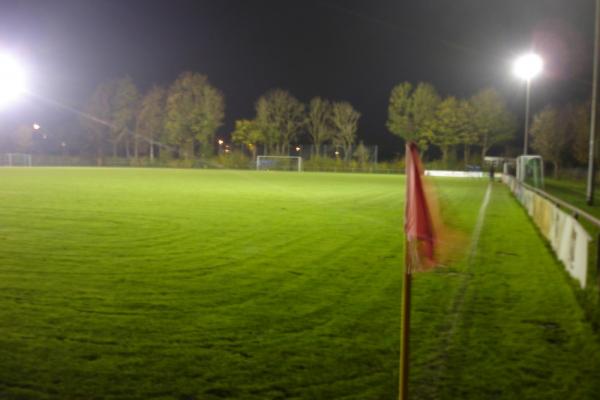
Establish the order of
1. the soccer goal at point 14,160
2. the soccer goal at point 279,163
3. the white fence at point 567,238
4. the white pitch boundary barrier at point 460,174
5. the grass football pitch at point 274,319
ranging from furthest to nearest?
1. the soccer goal at point 279,163
2. the soccer goal at point 14,160
3. the white pitch boundary barrier at point 460,174
4. the white fence at point 567,238
5. the grass football pitch at point 274,319

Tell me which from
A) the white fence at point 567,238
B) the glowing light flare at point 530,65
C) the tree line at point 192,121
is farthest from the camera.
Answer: the tree line at point 192,121

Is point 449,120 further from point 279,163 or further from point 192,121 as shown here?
point 192,121

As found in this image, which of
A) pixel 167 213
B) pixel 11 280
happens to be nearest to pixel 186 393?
pixel 11 280

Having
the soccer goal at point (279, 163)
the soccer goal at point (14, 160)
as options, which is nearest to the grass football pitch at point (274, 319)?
the soccer goal at point (279, 163)

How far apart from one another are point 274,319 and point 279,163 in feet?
217

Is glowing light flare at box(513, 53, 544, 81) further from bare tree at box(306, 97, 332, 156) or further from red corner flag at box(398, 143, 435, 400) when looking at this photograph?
bare tree at box(306, 97, 332, 156)

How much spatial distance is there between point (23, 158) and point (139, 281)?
71.5 m

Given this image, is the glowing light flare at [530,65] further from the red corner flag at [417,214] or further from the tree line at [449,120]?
the tree line at [449,120]

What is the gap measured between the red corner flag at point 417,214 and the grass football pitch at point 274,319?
14.8 inches

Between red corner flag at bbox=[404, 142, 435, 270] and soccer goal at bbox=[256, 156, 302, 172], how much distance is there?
6639 cm

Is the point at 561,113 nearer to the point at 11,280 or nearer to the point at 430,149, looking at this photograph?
the point at 430,149

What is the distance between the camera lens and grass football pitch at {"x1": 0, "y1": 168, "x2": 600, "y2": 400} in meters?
4.36

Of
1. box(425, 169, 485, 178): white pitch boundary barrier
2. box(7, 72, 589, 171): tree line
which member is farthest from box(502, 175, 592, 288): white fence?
box(7, 72, 589, 171): tree line

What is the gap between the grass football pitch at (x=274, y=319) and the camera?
14.3ft
